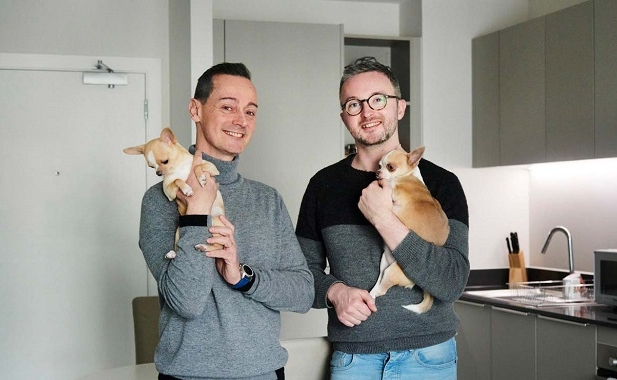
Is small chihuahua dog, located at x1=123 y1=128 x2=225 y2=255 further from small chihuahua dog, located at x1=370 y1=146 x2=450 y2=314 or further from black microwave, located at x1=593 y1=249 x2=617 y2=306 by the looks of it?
black microwave, located at x1=593 y1=249 x2=617 y2=306

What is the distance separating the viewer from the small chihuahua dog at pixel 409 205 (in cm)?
193

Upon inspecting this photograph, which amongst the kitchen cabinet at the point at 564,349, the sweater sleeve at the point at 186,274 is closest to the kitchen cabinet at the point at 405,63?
the kitchen cabinet at the point at 564,349

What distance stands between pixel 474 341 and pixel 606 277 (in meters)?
0.80

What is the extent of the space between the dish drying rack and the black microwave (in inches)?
8.2

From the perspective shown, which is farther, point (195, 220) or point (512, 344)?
point (512, 344)

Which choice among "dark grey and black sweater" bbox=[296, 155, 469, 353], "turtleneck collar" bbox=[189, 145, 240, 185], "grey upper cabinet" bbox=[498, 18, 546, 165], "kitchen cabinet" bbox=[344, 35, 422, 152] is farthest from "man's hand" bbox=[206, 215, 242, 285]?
"kitchen cabinet" bbox=[344, 35, 422, 152]

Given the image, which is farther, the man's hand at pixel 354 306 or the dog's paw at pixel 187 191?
the man's hand at pixel 354 306

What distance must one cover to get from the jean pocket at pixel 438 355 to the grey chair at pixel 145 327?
1.82 metres

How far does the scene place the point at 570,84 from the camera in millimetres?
3941

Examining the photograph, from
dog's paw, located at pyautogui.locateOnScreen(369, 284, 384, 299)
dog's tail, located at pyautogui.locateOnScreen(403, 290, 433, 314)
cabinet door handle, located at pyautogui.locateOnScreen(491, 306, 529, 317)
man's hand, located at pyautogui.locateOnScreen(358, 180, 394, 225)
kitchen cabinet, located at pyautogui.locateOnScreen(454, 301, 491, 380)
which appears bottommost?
kitchen cabinet, located at pyautogui.locateOnScreen(454, 301, 491, 380)

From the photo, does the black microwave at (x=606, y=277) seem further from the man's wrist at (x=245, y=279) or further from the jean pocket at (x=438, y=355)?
the man's wrist at (x=245, y=279)

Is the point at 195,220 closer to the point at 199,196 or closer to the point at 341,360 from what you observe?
the point at 199,196

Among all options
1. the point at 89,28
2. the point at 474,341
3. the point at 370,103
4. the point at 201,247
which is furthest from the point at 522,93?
the point at 201,247

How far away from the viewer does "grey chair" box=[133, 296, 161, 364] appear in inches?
141
